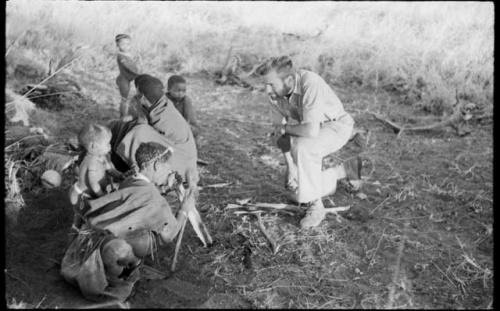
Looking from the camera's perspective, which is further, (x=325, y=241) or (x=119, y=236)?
(x=325, y=241)

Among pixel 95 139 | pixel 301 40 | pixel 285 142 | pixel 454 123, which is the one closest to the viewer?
pixel 95 139

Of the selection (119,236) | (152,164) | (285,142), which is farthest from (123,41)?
(119,236)

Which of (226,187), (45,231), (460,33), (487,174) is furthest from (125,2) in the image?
(460,33)

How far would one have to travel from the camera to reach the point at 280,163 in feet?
18.1

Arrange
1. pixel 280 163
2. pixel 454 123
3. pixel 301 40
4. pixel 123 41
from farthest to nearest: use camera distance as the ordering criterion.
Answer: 1. pixel 301 40
2. pixel 454 123
3. pixel 123 41
4. pixel 280 163

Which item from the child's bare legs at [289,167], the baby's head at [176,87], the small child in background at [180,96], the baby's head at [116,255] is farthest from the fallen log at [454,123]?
the baby's head at [116,255]

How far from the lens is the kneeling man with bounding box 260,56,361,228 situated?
4086mm

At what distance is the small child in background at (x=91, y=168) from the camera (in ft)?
10.8

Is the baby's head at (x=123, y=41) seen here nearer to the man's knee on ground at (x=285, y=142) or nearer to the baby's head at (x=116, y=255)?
the man's knee on ground at (x=285, y=142)

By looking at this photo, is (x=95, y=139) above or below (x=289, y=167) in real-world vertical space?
above

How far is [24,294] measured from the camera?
3082 mm

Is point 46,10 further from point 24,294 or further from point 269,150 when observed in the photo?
point 24,294

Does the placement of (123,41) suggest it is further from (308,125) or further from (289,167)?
(308,125)

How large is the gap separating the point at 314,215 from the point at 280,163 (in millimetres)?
1347
